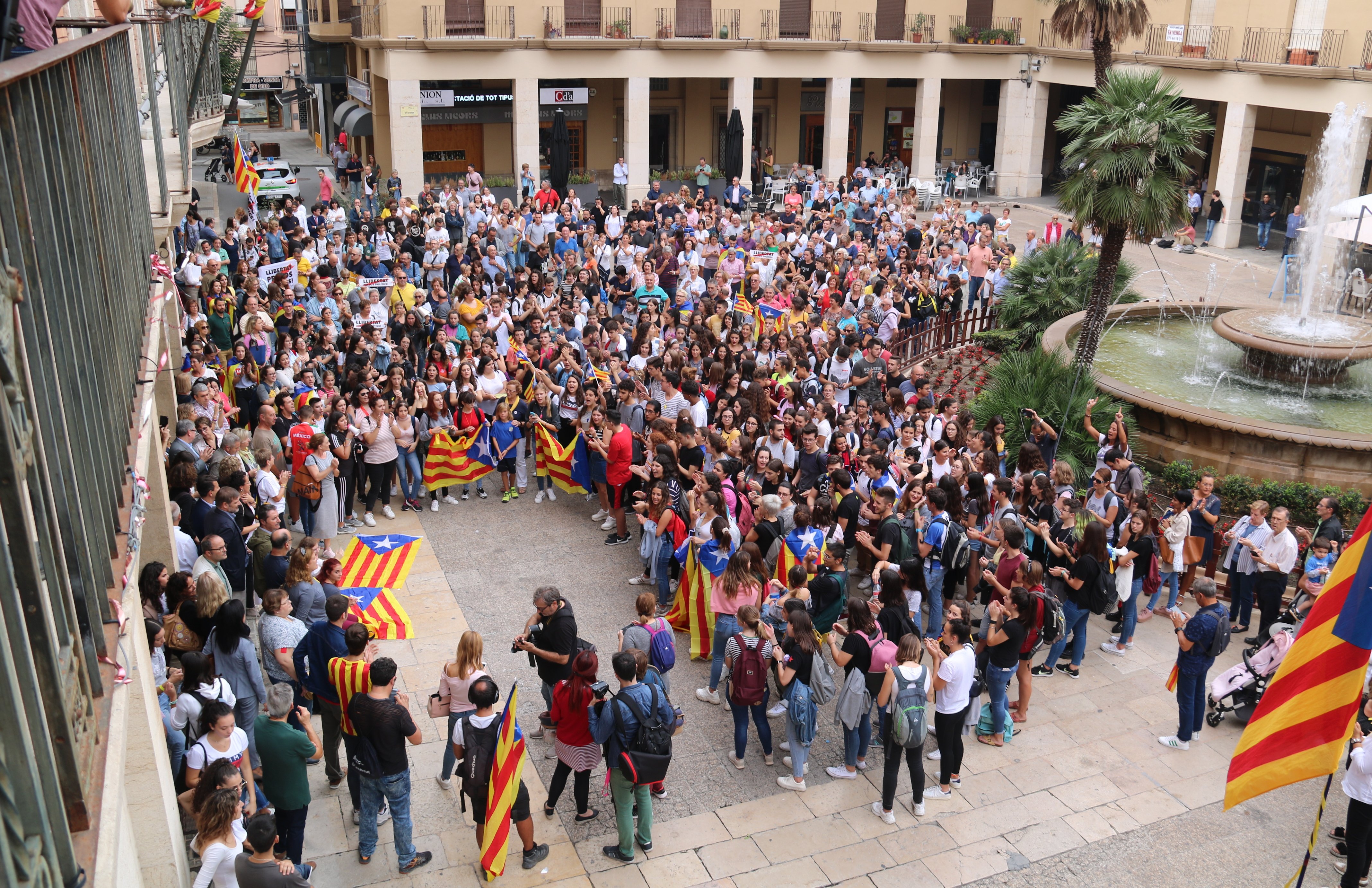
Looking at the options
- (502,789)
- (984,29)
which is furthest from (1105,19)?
(502,789)

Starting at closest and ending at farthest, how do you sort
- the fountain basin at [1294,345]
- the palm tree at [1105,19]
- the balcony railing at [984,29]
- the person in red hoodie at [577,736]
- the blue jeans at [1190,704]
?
the person in red hoodie at [577,736] → the blue jeans at [1190,704] → the fountain basin at [1294,345] → the palm tree at [1105,19] → the balcony railing at [984,29]

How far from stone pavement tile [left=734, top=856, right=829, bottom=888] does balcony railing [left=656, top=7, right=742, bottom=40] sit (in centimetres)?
3110

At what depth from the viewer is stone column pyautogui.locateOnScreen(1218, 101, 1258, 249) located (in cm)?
3108

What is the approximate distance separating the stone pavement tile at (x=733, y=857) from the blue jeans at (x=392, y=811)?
2.08m

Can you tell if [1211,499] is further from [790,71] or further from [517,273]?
[790,71]

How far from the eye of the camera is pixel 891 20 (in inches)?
1495

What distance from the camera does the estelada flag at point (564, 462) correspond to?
13594 millimetres

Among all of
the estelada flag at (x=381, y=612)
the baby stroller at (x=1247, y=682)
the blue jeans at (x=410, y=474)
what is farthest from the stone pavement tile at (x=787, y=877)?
the blue jeans at (x=410, y=474)

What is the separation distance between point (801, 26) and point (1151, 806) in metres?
32.5

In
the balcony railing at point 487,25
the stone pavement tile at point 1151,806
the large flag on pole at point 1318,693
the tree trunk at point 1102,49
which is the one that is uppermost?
the balcony railing at point 487,25

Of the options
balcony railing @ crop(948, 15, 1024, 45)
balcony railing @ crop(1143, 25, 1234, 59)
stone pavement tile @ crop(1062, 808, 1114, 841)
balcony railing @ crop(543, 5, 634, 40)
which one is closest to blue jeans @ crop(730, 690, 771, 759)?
stone pavement tile @ crop(1062, 808, 1114, 841)

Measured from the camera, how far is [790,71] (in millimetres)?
37281

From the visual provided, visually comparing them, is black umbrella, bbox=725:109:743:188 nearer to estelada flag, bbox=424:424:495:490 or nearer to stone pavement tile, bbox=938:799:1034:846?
estelada flag, bbox=424:424:495:490

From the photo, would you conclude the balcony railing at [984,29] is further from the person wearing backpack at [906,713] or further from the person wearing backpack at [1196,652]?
the person wearing backpack at [906,713]
